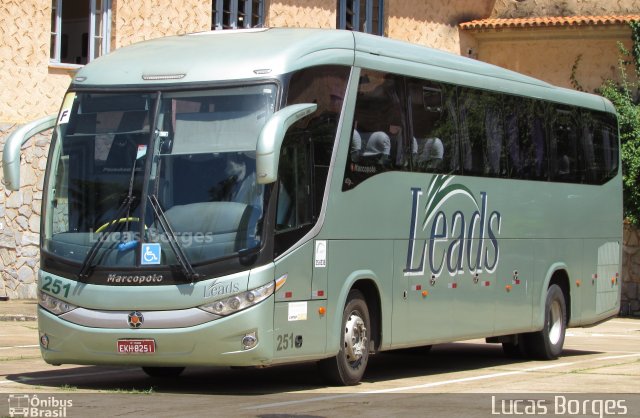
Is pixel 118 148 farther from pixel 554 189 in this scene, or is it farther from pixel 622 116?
pixel 622 116

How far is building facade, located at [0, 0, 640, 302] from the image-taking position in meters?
25.2

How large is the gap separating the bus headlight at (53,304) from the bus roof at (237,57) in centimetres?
215

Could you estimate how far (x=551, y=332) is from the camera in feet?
63.2

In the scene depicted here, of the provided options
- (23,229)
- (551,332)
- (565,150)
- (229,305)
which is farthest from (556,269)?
(23,229)

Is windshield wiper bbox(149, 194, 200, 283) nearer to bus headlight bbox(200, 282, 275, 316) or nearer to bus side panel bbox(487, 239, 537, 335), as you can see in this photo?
bus headlight bbox(200, 282, 275, 316)

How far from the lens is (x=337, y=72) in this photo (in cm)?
1373

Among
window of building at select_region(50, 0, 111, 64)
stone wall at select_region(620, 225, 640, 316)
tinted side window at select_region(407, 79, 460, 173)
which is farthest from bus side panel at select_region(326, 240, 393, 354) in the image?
stone wall at select_region(620, 225, 640, 316)

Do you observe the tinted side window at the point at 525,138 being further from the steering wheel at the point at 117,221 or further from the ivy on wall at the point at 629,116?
the ivy on wall at the point at 629,116

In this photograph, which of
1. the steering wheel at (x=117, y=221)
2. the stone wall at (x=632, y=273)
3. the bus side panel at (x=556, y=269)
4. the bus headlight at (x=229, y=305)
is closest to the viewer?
the bus headlight at (x=229, y=305)

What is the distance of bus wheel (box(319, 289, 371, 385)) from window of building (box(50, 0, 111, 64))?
14175 millimetres

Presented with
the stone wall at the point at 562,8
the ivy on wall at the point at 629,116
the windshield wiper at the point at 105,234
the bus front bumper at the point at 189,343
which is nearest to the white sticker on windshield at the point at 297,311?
the bus front bumper at the point at 189,343

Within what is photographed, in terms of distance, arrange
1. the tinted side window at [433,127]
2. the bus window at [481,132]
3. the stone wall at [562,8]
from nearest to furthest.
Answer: the tinted side window at [433,127]
the bus window at [481,132]
the stone wall at [562,8]

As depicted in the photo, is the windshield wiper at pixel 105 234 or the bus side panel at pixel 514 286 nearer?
the windshield wiper at pixel 105 234

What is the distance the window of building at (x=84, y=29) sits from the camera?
1056 inches
